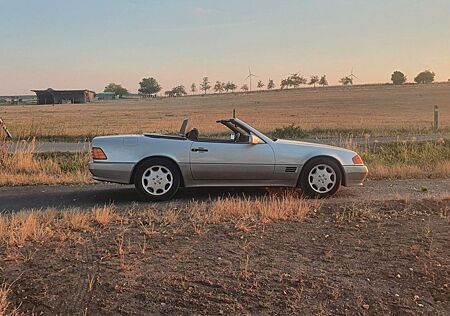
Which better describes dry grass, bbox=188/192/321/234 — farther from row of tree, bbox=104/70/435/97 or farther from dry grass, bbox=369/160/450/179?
row of tree, bbox=104/70/435/97

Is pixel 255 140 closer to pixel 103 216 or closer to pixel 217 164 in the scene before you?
pixel 217 164

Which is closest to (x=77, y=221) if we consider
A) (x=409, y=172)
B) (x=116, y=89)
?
(x=409, y=172)

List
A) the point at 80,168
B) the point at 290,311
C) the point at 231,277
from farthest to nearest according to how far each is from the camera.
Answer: the point at 80,168 → the point at 231,277 → the point at 290,311

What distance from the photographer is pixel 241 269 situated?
405 centimetres

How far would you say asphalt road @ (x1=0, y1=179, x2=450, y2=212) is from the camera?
7296 mm

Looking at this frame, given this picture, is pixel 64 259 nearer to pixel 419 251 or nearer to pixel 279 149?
pixel 419 251

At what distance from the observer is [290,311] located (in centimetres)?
340

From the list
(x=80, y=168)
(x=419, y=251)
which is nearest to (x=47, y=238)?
(x=419, y=251)

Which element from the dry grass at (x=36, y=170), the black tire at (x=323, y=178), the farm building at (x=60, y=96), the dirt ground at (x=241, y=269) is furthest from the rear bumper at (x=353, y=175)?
the farm building at (x=60, y=96)

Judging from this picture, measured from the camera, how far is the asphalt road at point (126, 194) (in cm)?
730

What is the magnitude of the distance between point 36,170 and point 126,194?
125 inches

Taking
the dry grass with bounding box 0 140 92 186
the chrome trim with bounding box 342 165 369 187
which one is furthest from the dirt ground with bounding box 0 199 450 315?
the dry grass with bounding box 0 140 92 186

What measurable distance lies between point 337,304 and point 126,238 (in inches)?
89.1

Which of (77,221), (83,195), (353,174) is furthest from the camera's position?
(83,195)
